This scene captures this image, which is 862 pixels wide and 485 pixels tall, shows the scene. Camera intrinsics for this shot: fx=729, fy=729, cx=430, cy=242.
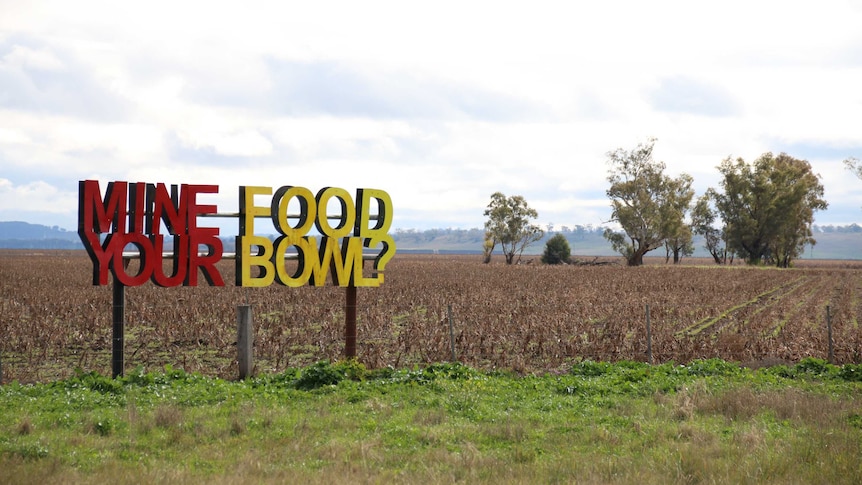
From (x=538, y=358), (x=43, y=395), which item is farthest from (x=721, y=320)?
(x=43, y=395)

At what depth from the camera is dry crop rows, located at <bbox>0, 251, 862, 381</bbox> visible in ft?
58.2

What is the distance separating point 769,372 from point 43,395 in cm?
1398

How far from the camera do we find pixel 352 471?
8680 millimetres

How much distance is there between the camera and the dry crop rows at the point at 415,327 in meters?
17.7

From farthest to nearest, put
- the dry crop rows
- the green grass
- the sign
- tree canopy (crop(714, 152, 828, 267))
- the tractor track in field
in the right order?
1. tree canopy (crop(714, 152, 828, 267))
2. the tractor track in field
3. the dry crop rows
4. the sign
5. the green grass

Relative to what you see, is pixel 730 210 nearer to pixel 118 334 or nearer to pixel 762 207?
pixel 762 207

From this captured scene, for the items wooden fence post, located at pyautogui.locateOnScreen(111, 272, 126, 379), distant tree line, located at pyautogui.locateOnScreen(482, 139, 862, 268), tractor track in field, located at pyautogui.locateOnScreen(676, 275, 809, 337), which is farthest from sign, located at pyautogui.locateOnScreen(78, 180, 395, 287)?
distant tree line, located at pyautogui.locateOnScreen(482, 139, 862, 268)

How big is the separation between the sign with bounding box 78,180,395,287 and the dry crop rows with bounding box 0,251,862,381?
7.51ft

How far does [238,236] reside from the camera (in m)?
14.5

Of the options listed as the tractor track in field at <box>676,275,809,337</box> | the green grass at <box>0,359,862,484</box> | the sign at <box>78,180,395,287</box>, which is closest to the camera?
the green grass at <box>0,359,862,484</box>

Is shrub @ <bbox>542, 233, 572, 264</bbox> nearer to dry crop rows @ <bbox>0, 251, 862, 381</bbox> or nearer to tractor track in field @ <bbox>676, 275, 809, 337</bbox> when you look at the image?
tractor track in field @ <bbox>676, 275, 809, 337</bbox>

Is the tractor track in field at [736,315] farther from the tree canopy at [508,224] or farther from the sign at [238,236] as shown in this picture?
the tree canopy at [508,224]

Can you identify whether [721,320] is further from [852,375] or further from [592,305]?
[852,375]

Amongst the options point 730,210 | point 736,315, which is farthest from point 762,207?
point 736,315
